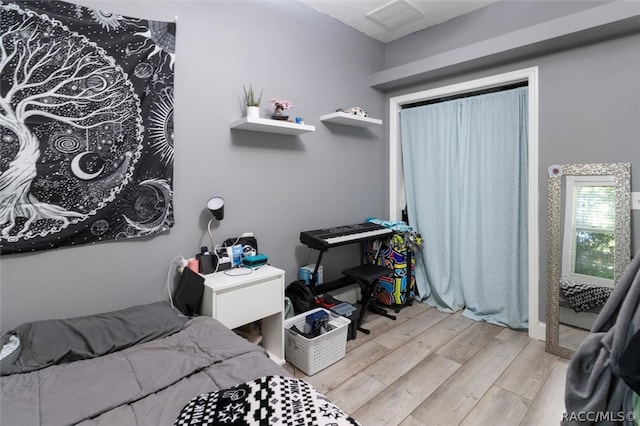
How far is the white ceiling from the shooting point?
2.84 metres

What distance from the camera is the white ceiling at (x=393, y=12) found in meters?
2.84

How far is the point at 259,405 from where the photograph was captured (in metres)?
1.05

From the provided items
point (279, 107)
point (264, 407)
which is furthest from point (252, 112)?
point (264, 407)

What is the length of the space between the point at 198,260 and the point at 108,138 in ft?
2.93

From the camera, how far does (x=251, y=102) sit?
2420mm

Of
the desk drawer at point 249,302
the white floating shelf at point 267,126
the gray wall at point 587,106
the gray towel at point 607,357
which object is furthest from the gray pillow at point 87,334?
the gray wall at point 587,106

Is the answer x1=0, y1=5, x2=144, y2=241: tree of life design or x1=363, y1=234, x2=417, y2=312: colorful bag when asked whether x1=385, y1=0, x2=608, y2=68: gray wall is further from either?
x1=0, y1=5, x2=144, y2=241: tree of life design

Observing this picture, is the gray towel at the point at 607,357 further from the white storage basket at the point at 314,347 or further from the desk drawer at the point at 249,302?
the desk drawer at the point at 249,302

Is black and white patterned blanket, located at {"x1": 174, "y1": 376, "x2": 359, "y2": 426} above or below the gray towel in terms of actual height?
below

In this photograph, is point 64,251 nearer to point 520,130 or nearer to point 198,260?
point 198,260

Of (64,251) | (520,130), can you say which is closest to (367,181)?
(520,130)

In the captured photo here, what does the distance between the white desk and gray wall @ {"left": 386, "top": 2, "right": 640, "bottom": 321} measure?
2.14m

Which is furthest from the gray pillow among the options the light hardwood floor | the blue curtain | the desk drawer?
the blue curtain

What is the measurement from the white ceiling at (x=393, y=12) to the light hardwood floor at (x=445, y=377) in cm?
281
